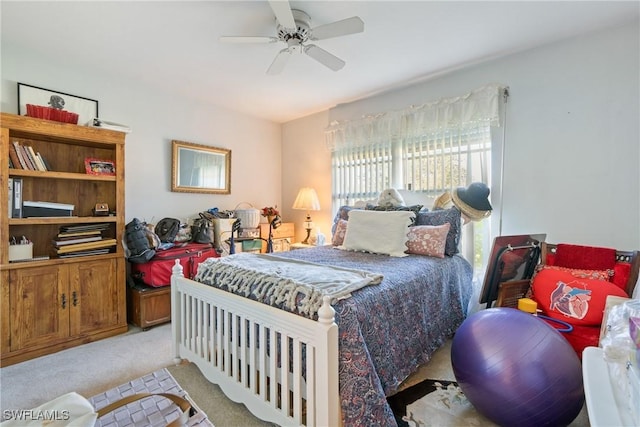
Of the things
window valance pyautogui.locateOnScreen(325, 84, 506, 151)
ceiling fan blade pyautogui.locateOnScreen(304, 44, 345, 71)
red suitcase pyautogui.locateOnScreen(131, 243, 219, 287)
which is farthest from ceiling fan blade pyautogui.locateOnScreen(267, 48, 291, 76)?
red suitcase pyautogui.locateOnScreen(131, 243, 219, 287)

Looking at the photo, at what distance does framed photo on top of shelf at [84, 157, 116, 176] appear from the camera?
257cm

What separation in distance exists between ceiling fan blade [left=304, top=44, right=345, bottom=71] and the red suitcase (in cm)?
220

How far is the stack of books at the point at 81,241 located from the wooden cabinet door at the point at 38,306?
0.15 metres

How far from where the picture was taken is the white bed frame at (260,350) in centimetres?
120

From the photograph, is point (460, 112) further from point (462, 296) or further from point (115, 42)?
point (115, 42)

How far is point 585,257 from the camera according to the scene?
2004 mm

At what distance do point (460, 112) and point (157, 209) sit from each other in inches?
132

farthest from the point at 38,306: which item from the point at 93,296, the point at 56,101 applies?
the point at 56,101

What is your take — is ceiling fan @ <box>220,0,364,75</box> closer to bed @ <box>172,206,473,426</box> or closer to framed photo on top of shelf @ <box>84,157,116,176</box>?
bed @ <box>172,206,473,426</box>

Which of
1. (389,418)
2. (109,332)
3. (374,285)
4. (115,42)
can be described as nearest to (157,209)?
(109,332)

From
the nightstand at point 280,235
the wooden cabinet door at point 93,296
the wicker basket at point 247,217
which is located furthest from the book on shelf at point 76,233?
the nightstand at point 280,235

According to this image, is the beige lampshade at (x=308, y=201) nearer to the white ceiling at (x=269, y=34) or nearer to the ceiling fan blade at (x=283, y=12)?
the white ceiling at (x=269, y=34)

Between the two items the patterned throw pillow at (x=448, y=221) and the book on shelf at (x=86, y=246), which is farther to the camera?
the patterned throw pillow at (x=448, y=221)

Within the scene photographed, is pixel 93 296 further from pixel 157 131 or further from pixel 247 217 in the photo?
pixel 157 131
